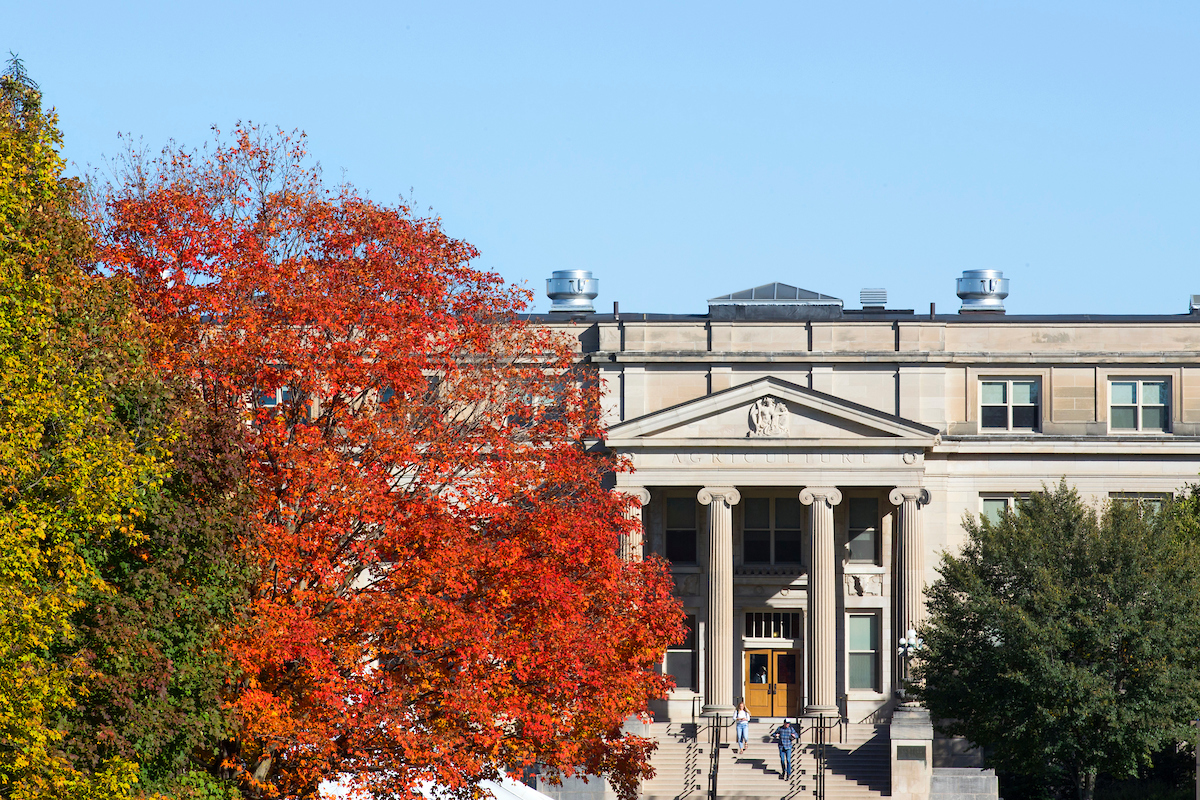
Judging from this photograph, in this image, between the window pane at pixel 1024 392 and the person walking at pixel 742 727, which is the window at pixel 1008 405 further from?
the person walking at pixel 742 727

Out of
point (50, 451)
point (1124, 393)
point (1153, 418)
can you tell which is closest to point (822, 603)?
point (1124, 393)

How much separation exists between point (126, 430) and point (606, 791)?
83.3 ft

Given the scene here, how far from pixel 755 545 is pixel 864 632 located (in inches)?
183

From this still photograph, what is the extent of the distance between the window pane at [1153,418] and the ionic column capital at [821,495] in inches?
438

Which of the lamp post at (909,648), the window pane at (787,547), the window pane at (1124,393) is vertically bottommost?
the lamp post at (909,648)

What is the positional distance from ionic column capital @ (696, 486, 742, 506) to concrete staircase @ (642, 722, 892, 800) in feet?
23.9

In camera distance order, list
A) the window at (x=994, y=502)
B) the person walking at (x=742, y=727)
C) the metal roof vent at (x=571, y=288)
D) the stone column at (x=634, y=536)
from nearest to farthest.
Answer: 1. the person walking at (x=742, y=727)
2. the stone column at (x=634, y=536)
3. the window at (x=994, y=502)
4. the metal roof vent at (x=571, y=288)

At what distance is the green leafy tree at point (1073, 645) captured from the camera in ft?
122

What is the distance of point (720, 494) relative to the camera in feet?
175

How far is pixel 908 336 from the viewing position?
55594 mm

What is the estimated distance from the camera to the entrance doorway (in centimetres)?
5603

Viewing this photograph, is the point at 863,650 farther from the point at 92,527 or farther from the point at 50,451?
the point at 50,451

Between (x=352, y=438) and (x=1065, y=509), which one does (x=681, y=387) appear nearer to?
(x=1065, y=509)

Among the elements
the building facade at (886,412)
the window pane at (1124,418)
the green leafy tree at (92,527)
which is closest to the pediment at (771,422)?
the building facade at (886,412)
